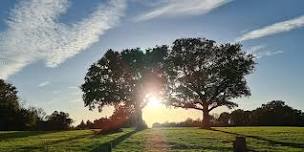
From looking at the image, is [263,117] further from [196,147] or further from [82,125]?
[196,147]

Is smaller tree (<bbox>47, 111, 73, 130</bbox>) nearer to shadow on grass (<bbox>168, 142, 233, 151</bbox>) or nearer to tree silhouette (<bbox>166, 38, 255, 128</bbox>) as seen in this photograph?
tree silhouette (<bbox>166, 38, 255, 128</bbox>)

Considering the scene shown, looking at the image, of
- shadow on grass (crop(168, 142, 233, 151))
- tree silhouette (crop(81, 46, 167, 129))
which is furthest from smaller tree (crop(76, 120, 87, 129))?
shadow on grass (crop(168, 142, 233, 151))

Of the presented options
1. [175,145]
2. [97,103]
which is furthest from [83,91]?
[175,145]

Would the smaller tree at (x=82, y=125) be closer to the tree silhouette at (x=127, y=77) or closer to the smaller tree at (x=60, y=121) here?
the smaller tree at (x=60, y=121)

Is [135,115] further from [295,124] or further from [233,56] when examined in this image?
[295,124]

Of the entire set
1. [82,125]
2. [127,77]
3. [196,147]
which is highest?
[127,77]

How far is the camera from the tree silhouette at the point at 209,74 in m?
78.2

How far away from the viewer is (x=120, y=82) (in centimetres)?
8350

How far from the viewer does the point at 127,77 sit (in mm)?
83875

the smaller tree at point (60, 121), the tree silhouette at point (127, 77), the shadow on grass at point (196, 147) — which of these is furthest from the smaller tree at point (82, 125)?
the shadow on grass at point (196, 147)

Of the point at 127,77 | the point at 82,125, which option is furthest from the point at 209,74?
the point at 82,125

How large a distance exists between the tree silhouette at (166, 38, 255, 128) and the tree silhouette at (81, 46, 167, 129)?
196 inches

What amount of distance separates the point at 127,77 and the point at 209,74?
14.6m

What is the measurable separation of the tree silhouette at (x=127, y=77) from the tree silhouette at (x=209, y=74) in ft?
16.3
